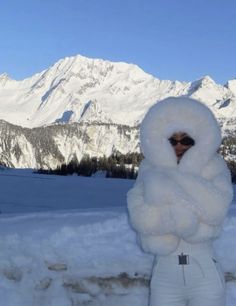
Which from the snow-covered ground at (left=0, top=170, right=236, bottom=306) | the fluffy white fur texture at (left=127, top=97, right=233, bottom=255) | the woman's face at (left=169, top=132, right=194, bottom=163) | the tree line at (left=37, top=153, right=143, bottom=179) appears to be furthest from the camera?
the tree line at (left=37, top=153, right=143, bottom=179)

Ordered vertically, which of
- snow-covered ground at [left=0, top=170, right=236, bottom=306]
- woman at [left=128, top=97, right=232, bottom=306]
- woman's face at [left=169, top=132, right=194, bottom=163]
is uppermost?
woman's face at [left=169, top=132, right=194, bottom=163]

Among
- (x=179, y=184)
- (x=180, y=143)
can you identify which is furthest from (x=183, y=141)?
(x=179, y=184)

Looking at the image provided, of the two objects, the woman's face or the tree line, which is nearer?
the woman's face

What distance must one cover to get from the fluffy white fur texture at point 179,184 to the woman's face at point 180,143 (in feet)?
0.18

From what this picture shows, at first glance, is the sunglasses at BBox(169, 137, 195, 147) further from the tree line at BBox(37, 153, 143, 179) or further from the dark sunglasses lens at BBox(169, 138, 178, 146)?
the tree line at BBox(37, 153, 143, 179)

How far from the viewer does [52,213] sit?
6723mm

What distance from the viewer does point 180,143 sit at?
3633 millimetres

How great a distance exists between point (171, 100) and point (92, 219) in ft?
8.95

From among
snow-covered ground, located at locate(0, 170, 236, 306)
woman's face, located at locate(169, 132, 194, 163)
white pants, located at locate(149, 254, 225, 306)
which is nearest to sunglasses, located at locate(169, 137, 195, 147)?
woman's face, located at locate(169, 132, 194, 163)

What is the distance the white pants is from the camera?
11.3 ft

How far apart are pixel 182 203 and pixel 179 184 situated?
4.8 inches

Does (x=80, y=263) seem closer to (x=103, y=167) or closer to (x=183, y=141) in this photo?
(x=183, y=141)

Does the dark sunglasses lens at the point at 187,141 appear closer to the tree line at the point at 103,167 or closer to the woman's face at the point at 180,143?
the woman's face at the point at 180,143

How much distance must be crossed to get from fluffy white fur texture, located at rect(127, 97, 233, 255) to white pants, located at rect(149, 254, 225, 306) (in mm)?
119
